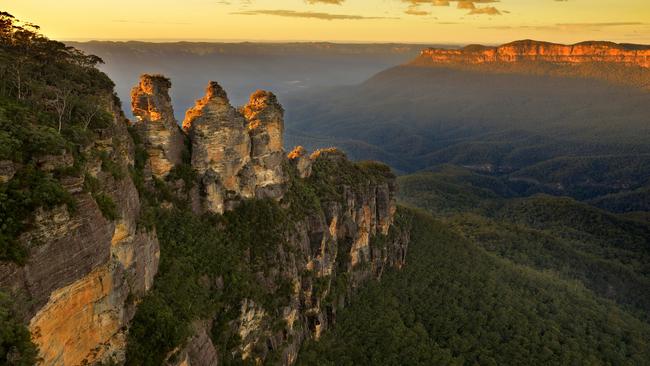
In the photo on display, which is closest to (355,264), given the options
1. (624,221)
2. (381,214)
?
(381,214)

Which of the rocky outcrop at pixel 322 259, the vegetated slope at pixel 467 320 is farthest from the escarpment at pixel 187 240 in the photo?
the vegetated slope at pixel 467 320

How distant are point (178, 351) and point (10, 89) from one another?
18.0 m

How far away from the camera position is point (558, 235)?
126 m

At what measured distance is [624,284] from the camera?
323 feet

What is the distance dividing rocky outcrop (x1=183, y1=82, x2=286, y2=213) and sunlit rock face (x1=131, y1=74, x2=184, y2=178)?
327 centimetres

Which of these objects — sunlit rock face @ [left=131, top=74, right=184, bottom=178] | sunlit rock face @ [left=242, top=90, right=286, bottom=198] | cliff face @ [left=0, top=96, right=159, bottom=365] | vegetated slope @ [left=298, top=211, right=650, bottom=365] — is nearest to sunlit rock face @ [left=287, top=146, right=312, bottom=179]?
sunlit rock face @ [left=242, top=90, right=286, bottom=198]

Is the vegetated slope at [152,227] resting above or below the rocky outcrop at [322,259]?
above

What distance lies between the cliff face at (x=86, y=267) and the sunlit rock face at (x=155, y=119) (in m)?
6.51

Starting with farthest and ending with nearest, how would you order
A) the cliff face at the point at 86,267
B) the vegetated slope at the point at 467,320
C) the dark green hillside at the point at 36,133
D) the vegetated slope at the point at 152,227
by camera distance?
the vegetated slope at the point at 467,320, the vegetated slope at the point at 152,227, the cliff face at the point at 86,267, the dark green hillside at the point at 36,133

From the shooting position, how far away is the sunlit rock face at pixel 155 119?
33.7 meters

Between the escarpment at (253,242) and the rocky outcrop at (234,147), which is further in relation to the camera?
the rocky outcrop at (234,147)

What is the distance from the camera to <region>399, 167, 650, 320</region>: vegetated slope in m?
98.8

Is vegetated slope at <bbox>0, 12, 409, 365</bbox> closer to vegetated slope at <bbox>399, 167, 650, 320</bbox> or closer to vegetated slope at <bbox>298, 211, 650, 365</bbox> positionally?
vegetated slope at <bbox>298, 211, 650, 365</bbox>

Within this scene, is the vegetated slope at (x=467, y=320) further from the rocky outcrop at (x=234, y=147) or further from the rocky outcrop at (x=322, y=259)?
the rocky outcrop at (x=234, y=147)
